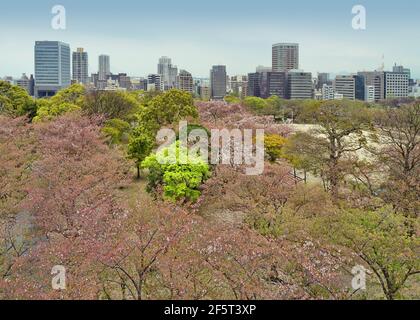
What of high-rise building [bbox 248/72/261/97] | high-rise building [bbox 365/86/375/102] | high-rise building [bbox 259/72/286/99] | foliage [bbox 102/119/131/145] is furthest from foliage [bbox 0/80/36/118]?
high-rise building [bbox 365/86/375/102]

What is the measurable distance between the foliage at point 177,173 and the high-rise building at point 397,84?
321ft

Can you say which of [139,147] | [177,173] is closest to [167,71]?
[139,147]

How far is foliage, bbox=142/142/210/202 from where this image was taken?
17.5 meters

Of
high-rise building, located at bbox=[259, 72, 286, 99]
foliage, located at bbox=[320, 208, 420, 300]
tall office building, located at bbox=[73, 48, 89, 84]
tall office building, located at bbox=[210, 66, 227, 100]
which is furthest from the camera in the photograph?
tall office building, located at bbox=[73, 48, 89, 84]

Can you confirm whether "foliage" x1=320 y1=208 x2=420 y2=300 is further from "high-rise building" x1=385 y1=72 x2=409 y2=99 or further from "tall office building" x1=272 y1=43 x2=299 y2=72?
"tall office building" x1=272 y1=43 x2=299 y2=72

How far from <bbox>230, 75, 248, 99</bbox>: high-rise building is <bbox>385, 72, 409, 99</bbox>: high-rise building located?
3230 centimetres

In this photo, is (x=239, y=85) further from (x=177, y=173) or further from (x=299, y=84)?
(x=177, y=173)

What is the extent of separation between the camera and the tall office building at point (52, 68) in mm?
78869

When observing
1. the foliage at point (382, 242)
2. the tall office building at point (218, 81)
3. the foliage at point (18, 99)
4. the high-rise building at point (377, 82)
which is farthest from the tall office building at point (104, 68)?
the foliage at point (382, 242)

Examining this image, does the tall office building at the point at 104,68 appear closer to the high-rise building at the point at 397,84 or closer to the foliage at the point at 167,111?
the high-rise building at the point at 397,84

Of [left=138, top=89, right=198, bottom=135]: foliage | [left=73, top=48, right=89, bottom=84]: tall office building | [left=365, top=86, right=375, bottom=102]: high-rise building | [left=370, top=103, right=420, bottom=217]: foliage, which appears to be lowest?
[left=370, top=103, right=420, bottom=217]: foliage
